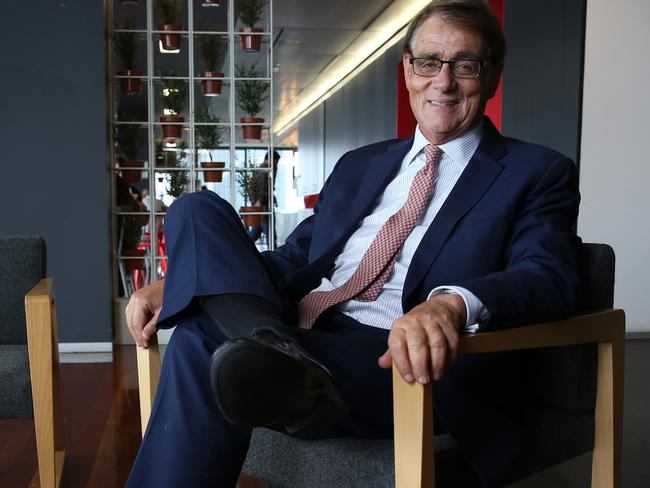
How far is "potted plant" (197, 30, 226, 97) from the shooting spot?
459 centimetres

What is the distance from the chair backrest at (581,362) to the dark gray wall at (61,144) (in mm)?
3283

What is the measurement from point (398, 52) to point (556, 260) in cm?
791

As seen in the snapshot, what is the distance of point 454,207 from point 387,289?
0.25m

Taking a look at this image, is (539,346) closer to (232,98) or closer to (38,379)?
(38,379)

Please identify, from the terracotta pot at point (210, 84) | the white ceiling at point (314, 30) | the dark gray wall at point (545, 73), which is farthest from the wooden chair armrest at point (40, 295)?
the white ceiling at point (314, 30)

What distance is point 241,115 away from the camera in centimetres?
473

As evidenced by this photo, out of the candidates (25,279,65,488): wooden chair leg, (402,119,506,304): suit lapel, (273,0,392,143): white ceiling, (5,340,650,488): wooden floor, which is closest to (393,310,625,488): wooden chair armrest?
(402,119,506,304): suit lapel

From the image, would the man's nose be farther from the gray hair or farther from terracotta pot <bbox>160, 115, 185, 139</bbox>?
terracotta pot <bbox>160, 115, 185, 139</bbox>

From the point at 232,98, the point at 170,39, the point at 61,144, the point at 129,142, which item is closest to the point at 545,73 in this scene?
the point at 232,98

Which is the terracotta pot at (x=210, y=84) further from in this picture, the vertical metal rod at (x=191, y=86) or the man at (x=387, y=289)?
the man at (x=387, y=289)

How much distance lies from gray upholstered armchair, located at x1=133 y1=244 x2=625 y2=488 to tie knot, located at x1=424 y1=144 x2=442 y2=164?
41 cm

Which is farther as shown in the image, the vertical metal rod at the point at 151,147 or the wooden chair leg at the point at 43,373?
the vertical metal rod at the point at 151,147

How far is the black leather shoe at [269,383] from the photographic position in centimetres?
104

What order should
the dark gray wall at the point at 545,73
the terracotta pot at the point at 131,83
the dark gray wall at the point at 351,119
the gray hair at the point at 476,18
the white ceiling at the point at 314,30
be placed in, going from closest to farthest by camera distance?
1. the gray hair at the point at 476,18
2. the terracotta pot at the point at 131,83
3. the dark gray wall at the point at 545,73
4. the white ceiling at the point at 314,30
5. the dark gray wall at the point at 351,119
